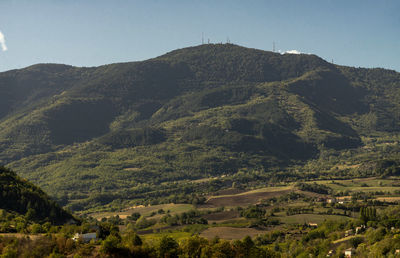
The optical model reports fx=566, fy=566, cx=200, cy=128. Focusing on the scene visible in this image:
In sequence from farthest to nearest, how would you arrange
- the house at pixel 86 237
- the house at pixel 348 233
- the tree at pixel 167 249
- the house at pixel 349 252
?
the house at pixel 348 233, the house at pixel 349 252, the house at pixel 86 237, the tree at pixel 167 249

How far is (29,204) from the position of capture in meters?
169

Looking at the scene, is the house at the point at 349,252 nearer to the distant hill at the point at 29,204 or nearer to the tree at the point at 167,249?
the tree at the point at 167,249

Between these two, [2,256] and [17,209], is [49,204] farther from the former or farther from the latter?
[2,256]

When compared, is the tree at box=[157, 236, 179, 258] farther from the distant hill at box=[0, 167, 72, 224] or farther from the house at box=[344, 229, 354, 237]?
the house at box=[344, 229, 354, 237]

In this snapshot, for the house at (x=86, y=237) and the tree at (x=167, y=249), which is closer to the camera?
the tree at (x=167, y=249)

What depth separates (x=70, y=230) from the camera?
13400cm

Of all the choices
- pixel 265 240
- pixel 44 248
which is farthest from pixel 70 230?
pixel 265 240

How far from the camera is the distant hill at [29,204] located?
16612 centimetres

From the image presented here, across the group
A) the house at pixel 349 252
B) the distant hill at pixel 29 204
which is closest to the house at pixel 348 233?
the house at pixel 349 252

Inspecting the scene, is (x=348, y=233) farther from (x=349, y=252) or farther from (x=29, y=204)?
(x=29, y=204)

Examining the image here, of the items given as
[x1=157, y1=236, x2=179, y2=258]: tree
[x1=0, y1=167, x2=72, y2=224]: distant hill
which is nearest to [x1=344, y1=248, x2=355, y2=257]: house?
[x1=157, y1=236, x2=179, y2=258]: tree

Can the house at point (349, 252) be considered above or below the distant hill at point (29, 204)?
below

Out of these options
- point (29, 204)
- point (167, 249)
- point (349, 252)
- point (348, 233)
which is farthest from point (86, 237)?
point (348, 233)

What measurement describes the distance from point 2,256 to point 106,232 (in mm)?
38188
